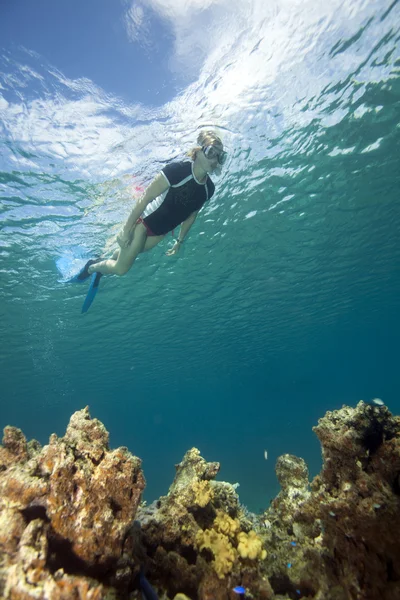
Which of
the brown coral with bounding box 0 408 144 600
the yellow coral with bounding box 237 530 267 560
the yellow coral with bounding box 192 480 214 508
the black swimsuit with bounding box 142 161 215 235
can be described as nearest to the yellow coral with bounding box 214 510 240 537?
the yellow coral with bounding box 237 530 267 560

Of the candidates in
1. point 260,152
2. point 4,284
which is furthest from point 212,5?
point 4,284

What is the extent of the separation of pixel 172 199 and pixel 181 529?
20.1ft

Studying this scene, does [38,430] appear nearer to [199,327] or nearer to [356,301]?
[199,327]

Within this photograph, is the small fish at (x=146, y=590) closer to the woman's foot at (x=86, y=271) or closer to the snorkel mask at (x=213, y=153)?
the snorkel mask at (x=213, y=153)

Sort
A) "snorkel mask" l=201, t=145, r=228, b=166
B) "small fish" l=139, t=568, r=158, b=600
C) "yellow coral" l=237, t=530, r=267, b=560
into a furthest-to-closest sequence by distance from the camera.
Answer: "snorkel mask" l=201, t=145, r=228, b=166 → "yellow coral" l=237, t=530, r=267, b=560 → "small fish" l=139, t=568, r=158, b=600

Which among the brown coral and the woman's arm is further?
the woman's arm

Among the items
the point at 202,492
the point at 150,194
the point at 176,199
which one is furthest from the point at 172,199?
the point at 202,492

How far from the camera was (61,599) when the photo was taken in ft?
6.91

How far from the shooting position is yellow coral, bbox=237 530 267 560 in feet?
11.8

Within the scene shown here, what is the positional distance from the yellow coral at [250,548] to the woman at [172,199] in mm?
6184

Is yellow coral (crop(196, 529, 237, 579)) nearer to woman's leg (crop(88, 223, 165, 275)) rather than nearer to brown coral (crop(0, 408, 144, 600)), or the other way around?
brown coral (crop(0, 408, 144, 600))

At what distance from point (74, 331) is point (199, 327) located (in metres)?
13.8

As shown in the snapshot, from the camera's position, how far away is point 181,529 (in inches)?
147

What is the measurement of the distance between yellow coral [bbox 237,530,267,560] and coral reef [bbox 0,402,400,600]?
0.01 meters
